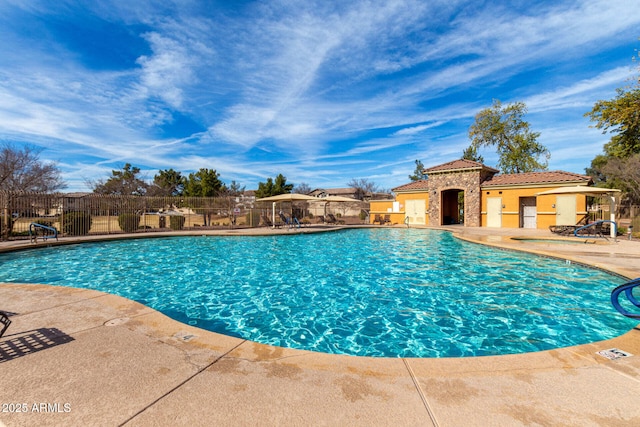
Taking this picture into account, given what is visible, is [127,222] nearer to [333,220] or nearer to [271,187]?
[333,220]

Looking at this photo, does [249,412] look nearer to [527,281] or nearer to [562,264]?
[527,281]

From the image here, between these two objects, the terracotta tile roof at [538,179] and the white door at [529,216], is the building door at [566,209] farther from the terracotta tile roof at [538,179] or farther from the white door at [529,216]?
the white door at [529,216]

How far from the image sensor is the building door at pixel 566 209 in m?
17.8

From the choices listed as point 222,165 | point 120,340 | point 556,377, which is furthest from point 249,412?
point 222,165

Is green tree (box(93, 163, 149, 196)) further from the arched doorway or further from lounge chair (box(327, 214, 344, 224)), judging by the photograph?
the arched doorway

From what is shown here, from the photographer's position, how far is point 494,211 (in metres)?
21.2

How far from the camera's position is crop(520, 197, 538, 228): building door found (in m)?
20.2

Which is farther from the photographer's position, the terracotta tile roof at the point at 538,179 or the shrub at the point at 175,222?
the terracotta tile roof at the point at 538,179

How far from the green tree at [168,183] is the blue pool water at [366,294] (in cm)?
3096

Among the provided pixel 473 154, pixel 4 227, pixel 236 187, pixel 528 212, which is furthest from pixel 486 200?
pixel 236 187

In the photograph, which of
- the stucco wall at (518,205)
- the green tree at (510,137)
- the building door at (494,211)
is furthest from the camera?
the green tree at (510,137)

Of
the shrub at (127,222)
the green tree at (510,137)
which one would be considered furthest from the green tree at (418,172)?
the shrub at (127,222)

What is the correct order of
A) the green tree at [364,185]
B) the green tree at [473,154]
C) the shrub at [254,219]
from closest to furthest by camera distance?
1. the shrub at [254,219]
2. the green tree at [473,154]
3. the green tree at [364,185]

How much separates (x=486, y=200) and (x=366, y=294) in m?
19.8
